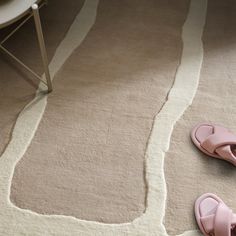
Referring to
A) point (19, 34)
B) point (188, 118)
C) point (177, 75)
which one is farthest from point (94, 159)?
point (19, 34)

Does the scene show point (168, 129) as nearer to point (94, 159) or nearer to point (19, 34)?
point (94, 159)

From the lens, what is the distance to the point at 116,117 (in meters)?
1.33

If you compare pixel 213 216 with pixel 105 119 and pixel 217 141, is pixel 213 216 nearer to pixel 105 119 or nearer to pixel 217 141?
pixel 217 141

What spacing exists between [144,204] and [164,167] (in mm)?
151

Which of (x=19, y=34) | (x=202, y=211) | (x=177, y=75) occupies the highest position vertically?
(x=19, y=34)

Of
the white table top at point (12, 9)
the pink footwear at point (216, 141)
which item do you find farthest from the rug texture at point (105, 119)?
the white table top at point (12, 9)

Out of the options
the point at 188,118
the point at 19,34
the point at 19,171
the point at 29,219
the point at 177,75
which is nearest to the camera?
the point at 29,219

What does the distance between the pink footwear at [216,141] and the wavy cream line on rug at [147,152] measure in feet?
0.34

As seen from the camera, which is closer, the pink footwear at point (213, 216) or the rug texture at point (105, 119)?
the pink footwear at point (213, 216)

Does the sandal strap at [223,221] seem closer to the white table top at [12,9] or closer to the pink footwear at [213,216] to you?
the pink footwear at [213,216]

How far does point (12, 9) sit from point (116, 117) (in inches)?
20.8

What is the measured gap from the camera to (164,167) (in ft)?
3.92

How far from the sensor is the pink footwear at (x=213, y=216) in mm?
1024

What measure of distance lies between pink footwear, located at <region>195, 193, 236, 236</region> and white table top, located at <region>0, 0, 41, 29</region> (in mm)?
850
